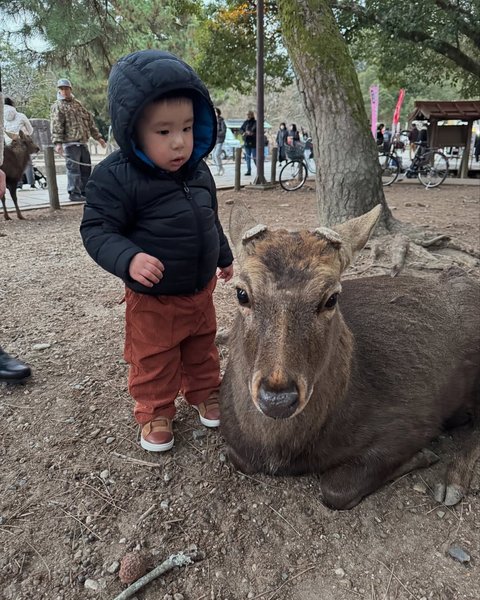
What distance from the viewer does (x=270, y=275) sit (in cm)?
222

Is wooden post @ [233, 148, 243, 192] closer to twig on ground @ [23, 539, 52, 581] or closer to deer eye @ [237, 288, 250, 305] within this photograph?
deer eye @ [237, 288, 250, 305]

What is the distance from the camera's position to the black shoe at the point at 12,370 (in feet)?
11.6

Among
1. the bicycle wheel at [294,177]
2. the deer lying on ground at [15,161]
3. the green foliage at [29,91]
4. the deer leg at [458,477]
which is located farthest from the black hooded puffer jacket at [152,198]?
the green foliage at [29,91]

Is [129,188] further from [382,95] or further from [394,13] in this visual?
[382,95]

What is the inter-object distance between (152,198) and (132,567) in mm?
1782

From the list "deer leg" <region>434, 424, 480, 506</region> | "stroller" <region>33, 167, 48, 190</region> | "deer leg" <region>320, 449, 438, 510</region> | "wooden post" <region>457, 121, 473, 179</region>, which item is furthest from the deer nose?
"wooden post" <region>457, 121, 473, 179</region>

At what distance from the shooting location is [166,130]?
2.48 meters

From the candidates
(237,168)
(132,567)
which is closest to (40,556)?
(132,567)

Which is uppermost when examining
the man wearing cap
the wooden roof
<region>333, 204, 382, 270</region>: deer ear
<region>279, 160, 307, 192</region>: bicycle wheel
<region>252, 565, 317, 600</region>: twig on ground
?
the wooden roof

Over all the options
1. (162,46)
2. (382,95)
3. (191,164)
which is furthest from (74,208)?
(382,95)

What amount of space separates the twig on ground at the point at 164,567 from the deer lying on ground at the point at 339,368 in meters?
0.59

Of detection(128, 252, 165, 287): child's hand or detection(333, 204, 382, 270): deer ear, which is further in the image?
detection(333, 204, 382, 270): deer ear

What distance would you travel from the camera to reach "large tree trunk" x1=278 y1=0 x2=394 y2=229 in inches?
247

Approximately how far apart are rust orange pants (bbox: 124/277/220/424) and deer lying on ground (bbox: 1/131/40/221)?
25.0 feet
